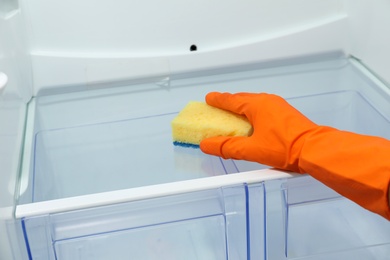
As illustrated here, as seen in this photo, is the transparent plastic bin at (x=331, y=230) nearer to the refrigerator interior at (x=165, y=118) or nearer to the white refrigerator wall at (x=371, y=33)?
the refrigerator interior at (x=165, y=118)

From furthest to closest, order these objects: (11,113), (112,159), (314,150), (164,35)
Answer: (164,35) < (112,159) < (11,113) < (314,150)

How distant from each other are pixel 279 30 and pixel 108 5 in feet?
1.34

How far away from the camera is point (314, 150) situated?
0.81 m

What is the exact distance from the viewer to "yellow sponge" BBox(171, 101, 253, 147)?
954 millimetres

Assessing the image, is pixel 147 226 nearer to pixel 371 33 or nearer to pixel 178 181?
pixel 178 181

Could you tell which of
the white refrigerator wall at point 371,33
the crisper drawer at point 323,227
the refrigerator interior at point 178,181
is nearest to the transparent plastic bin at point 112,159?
the refrigerator interior at point 178,181

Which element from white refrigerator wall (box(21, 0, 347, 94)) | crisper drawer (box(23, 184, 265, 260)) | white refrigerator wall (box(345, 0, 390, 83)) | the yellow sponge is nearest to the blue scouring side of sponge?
the yellow sponge

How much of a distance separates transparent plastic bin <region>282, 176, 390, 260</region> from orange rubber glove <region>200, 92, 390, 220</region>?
0.09 m

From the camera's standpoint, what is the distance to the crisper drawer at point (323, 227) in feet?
2.87

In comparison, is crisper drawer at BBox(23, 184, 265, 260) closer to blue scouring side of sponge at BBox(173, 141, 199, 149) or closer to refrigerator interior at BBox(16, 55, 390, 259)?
refrigerator interior at BBox(16, 55, 390, 259)

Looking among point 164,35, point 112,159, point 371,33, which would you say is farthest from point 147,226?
point 371,33

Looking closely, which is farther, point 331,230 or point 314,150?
point 331,230

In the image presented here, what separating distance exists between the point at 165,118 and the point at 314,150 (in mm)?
404

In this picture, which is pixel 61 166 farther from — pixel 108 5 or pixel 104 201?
pixel 108 5
